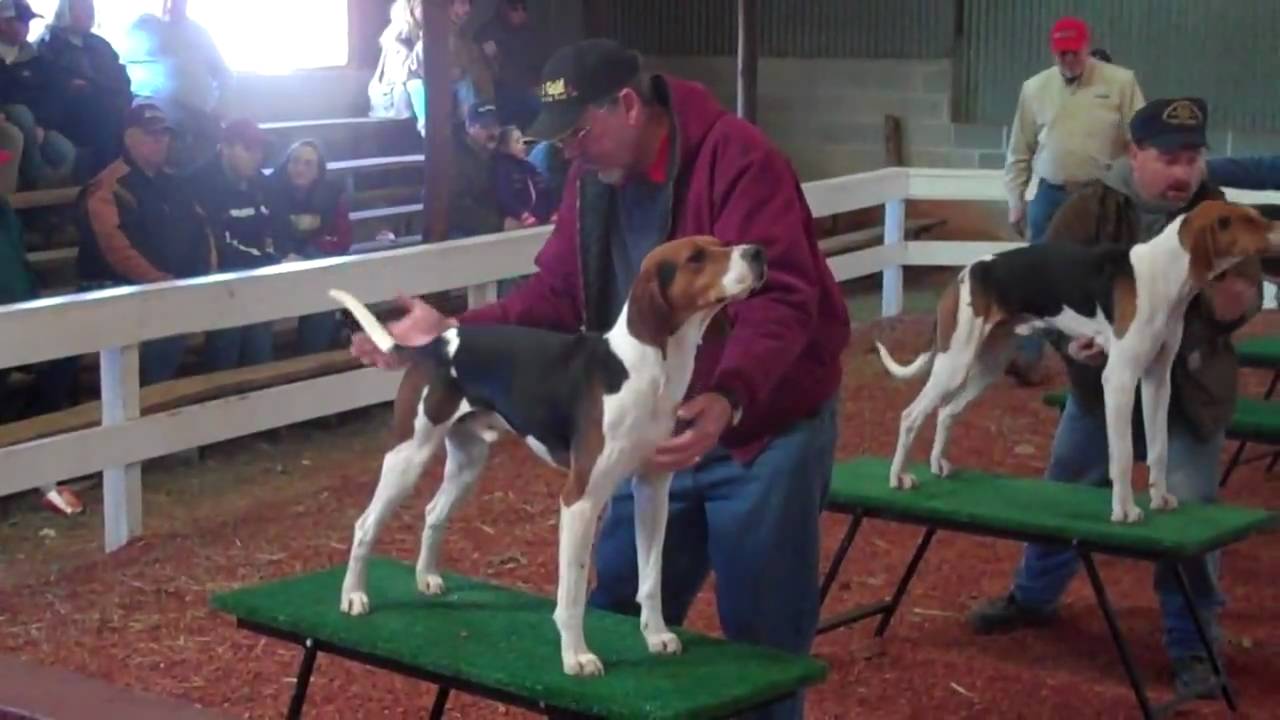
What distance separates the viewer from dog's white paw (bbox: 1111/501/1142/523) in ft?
18.4

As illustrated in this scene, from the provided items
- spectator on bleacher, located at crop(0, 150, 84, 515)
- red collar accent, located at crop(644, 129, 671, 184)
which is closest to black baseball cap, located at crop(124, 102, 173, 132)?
spectator on bleacher, located at crop(0, 150, 84, 515)

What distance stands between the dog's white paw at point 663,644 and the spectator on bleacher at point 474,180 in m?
7.20

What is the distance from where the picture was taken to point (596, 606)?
454cm

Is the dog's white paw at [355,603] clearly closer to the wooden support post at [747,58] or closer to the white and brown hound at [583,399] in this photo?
the white and brown hound at [583,399]

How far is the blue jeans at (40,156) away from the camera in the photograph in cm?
1046

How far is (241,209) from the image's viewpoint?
10.2 metres

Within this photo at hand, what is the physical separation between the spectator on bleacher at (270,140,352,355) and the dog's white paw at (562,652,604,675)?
661 centimetres

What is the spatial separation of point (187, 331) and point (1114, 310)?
12.8 ft

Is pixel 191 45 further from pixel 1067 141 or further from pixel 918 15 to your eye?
pixel 918 15

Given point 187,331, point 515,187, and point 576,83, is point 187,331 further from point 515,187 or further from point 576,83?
point 515,187

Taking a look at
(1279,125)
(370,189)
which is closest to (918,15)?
(1279,125)

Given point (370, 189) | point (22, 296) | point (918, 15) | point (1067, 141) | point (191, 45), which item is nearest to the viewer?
point (22, 296)

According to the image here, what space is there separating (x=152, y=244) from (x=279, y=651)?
12.0 feet

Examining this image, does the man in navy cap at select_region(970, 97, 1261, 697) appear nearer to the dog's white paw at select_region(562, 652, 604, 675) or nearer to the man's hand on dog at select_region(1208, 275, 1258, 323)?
the man's hand on dog at select_region(1208, 275, 1258, 323)
